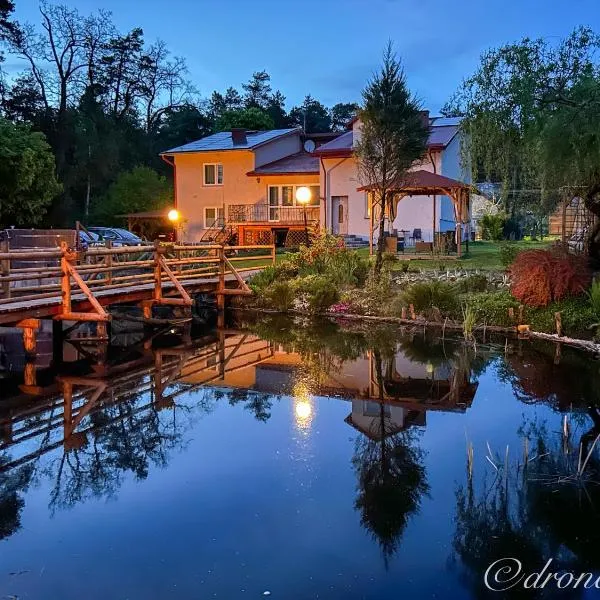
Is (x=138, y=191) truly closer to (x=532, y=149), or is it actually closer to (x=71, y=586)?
(x=532, y=149)

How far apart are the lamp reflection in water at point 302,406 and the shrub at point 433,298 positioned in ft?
19.0

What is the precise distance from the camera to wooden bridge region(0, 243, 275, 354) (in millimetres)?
12203

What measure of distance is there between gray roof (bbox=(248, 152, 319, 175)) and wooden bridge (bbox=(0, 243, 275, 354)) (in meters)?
15.8

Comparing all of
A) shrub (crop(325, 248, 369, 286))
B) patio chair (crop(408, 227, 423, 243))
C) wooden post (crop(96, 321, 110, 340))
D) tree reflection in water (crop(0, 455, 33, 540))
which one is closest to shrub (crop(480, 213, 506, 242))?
patio chair (crop(408, 227, 423, 243))

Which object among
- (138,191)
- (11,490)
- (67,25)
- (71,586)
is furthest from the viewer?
(67,25)

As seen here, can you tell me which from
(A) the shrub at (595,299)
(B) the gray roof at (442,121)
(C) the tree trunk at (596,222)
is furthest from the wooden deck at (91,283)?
(B) the gray roof at (442,121)

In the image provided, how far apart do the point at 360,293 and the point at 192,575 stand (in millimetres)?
13453

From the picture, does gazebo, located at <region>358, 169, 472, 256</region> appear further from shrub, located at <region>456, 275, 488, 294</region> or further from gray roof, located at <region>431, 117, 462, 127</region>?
gray roof, located at <region>431, 117, 462, 127</region>

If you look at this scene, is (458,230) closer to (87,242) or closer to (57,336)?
(87,242)

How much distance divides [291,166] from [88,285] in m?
22.2

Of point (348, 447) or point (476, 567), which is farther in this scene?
point (348, 447)

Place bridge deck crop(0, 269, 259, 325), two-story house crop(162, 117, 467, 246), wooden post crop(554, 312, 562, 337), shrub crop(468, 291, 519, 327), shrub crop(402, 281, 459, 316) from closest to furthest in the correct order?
bridge deck crop(0, 269, 259, 325)
wooden post crop(554, 312, 562, 337)
shrub crop(468, 291, 519, 327)
shrub crop(402, 281, 459, 316)
two-story house crop(162, 117, 467, 246)

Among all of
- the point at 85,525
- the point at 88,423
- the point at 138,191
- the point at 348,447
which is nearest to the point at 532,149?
the point at 348,447

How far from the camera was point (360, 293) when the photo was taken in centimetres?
1817
